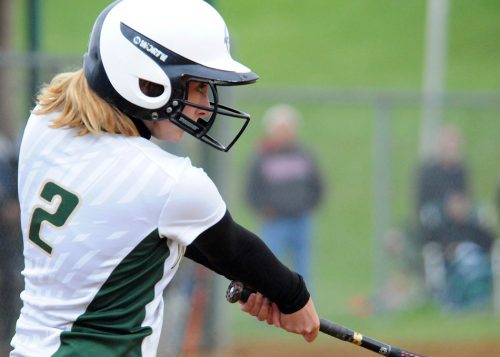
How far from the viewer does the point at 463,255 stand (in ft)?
32.5

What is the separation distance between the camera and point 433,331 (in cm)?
966

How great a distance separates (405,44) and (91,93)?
62.8 ft

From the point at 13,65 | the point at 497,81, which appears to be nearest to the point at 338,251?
the point at 13,65

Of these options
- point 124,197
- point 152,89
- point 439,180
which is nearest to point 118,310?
point 124,197

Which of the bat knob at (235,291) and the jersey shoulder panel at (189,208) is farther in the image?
the bat knob at (235,291)

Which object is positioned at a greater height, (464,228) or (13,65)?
(464,228)

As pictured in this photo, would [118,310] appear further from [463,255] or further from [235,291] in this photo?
[463,255]

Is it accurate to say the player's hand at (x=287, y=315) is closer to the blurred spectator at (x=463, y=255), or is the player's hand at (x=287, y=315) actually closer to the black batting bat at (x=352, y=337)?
the black batting bat at (x=352, y=337)

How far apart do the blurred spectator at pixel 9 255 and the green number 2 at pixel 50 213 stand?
3.74 m

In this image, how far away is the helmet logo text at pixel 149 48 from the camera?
334 centimetres

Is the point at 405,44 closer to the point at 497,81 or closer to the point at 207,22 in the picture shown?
the point at 497,81

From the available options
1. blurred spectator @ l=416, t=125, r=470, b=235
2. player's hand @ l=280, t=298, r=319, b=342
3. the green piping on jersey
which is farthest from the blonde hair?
blurred spectator @ l=416, t=125, r=470, b=235

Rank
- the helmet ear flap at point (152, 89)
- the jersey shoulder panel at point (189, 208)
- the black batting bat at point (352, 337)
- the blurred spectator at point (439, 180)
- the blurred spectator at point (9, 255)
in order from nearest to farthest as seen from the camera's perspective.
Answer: the jersey shoulder panel at point (189, 208) → the helmet ear flap at point (152, 89) → the black batting bat at point (352, 337) → the blurred spectator at point (9, 255) → the blurred spectator at point (439, 180)

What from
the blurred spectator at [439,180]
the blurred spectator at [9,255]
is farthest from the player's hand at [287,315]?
the blurred spectator at [439,180]
